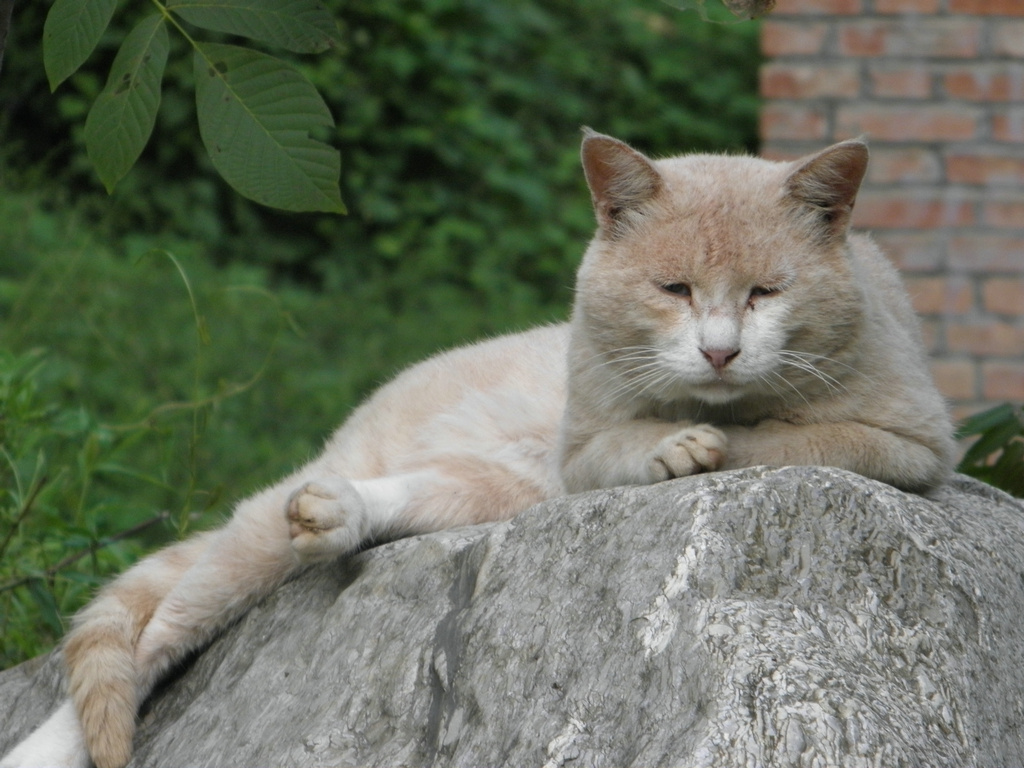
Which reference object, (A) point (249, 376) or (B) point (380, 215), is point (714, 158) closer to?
(A) point (249, 376)

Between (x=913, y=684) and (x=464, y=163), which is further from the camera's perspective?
(x=464, y=163)

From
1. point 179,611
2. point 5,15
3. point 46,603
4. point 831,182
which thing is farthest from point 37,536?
point 831,182

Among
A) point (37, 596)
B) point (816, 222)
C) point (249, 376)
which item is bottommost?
point (249, 376)

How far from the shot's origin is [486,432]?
125 inches

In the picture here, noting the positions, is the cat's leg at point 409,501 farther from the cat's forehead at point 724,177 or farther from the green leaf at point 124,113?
the green leaf at point 124,113

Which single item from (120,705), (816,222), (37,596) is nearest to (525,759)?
(120,705)

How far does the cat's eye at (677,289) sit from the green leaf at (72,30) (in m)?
1.18

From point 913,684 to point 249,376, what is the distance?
188 inches

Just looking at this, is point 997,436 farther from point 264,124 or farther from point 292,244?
point 292,244

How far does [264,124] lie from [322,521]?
3.07 feet

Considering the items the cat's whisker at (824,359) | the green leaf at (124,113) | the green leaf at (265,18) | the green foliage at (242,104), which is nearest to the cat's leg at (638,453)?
the cat's whisker at (824,359)

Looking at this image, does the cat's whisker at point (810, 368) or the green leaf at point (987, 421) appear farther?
the green leaf at point (987, 421)

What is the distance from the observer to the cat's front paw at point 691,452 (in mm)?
2320

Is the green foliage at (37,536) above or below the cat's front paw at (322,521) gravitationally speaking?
below
